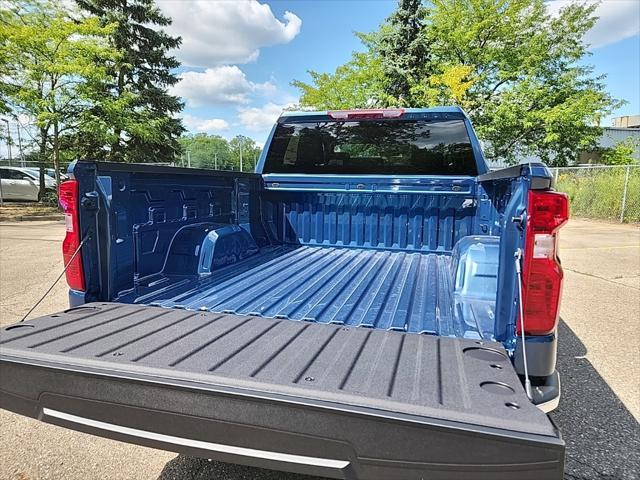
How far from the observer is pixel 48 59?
15.0 meters

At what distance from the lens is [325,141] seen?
4570 mm

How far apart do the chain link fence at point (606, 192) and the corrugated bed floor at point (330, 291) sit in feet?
46.4

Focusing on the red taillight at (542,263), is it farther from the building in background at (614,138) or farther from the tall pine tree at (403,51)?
the tall pine tree at (403,51)

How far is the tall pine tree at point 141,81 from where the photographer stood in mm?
19641

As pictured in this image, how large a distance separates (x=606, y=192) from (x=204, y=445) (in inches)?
735

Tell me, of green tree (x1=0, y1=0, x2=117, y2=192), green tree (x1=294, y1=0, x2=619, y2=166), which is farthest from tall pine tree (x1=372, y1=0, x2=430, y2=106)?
green tree (x1=0, y1=0, x2=117, y2=192)

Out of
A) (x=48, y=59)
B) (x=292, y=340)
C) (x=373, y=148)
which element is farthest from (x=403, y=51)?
(x=292, y=340)

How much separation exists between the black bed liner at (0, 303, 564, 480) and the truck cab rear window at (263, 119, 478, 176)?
2.64 m

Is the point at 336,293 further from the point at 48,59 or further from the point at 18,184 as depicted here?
the point at 18,184

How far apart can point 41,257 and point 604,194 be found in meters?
18.4

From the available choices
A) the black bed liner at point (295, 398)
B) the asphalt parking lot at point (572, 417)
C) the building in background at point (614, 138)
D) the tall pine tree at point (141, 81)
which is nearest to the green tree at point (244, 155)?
the tall pine tree at point (141, 81)

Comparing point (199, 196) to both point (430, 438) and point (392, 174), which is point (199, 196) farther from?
point (430, 438)

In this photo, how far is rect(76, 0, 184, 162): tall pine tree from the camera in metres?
19.6

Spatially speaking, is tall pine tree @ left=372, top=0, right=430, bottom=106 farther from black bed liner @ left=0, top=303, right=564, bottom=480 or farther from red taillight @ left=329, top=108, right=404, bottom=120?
black bed liner @ left=0, top=303, right=564, bottom=480
